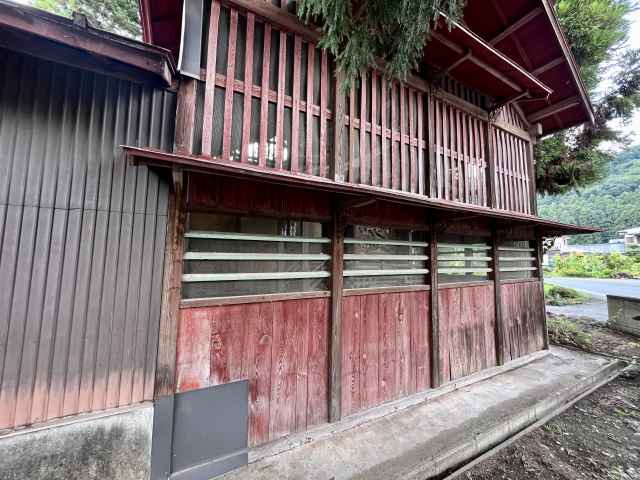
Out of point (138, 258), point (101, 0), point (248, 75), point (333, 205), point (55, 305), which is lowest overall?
point (55, 305)

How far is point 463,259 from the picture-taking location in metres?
4.52

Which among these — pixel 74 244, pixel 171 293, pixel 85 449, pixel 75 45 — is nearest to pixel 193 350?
pixel 171 293

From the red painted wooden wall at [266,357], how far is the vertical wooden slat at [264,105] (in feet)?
5.18

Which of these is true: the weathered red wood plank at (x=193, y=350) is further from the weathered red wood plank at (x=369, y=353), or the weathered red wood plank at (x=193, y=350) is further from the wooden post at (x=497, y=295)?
the wooden post at (x=497, y=295)

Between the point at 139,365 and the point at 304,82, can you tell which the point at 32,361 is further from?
the point at 304,82

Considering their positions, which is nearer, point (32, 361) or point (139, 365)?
point (32, 361)

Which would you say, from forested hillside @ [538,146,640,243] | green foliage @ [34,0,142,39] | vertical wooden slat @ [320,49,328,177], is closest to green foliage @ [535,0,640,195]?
vertical wooden slat @ [320,49,328,177]

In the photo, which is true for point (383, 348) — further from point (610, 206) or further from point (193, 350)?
point (610, 206)

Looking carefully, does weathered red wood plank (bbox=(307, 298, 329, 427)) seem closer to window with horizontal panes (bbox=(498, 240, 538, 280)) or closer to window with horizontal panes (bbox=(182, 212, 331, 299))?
window with horizontal panes (bbox=(182, 212, 331, 299))

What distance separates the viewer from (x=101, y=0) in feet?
22.2

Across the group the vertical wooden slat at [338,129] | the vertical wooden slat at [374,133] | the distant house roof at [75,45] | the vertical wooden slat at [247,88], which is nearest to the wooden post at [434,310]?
the vertical wooden slat at [374,133]

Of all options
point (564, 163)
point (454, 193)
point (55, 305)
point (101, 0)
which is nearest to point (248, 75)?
point (55, 305)

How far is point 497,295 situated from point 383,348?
2785 millimetres

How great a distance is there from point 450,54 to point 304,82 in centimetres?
233
